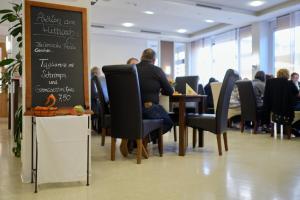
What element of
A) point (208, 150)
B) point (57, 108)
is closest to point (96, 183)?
point (57, 108)

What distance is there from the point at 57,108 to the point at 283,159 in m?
2.45

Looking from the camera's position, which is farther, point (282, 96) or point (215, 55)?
point (215, 55)

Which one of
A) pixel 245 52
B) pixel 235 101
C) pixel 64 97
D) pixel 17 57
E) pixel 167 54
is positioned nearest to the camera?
pixel 64 97

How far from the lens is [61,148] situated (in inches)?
94.7

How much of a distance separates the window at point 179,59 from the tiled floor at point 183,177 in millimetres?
8560

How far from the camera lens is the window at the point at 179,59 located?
12391 millimetres

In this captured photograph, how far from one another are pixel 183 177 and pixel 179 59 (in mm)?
10057

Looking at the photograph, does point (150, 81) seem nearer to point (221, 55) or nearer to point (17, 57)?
point (17, 57)

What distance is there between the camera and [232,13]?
818 cm

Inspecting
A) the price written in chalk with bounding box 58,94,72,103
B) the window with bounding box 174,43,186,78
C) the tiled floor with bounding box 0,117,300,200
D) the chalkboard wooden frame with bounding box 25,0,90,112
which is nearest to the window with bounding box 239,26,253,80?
the window with bounding box 174,43,186,78

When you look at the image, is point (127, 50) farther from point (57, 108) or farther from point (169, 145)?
point (57, 108)

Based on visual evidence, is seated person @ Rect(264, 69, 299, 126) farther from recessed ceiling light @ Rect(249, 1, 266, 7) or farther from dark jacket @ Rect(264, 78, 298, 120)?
recessed ceiling light @ Rect(249, 1, 266, 7)

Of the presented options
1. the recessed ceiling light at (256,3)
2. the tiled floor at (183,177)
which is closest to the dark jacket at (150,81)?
the tiled floor at (183,177)

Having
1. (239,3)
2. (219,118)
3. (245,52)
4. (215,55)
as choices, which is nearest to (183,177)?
(219,118)
